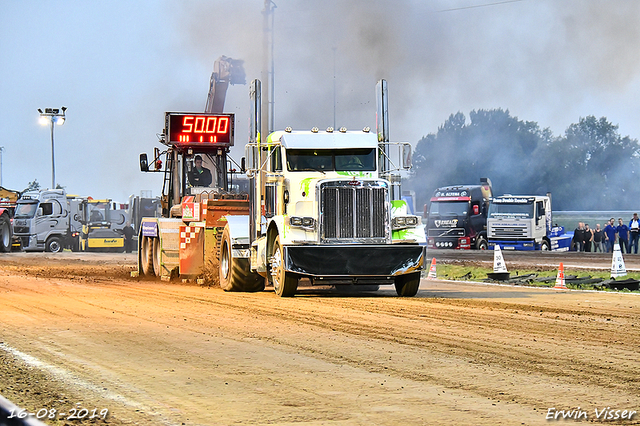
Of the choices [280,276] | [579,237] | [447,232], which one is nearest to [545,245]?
[579,237]

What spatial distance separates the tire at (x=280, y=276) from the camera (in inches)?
624

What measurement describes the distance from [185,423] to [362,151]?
11.2 metres

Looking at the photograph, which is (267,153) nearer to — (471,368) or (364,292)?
(364,292)

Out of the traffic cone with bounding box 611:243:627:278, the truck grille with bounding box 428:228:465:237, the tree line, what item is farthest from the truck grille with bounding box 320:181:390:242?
the tree line

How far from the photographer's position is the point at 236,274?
18.0m

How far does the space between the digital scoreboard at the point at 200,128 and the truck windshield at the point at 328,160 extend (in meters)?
5.14

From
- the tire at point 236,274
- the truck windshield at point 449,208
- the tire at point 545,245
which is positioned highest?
the truck windshield at point 449,208

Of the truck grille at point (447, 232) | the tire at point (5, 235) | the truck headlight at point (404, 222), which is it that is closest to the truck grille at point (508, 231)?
the truck grille at point (447, 232)

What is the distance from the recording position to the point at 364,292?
1884 cm

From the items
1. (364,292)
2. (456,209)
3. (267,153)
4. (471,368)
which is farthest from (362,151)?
(456,209)

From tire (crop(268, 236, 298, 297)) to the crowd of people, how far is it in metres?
25.9

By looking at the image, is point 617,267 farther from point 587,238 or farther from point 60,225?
point 60,225

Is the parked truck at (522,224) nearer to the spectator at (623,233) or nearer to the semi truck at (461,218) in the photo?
the semi truck at (461,218)

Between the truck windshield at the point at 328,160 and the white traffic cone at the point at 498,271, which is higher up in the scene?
the truck windshield at the point at 328,160
